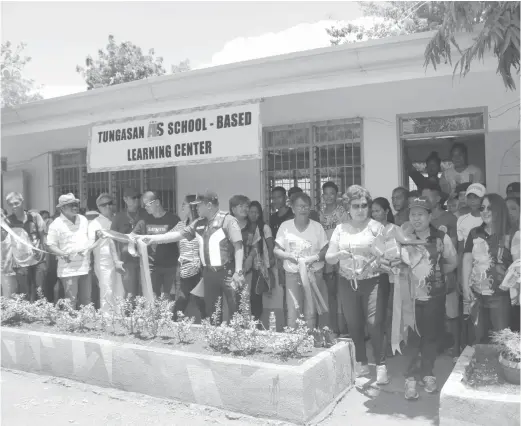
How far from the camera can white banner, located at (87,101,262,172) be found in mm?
6199

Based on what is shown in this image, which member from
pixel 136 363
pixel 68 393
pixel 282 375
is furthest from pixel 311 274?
pixel 68 393

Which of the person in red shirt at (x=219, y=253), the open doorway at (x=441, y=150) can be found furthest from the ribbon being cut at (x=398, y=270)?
the open doorway at (x=441, y=150)

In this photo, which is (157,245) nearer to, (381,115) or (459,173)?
(381,115)

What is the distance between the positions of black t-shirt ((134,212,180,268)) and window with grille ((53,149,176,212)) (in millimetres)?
2599

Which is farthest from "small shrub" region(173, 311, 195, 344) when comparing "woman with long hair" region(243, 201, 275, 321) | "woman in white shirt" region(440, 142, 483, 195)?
"woman in white shirt" region(440, 142, 483, 195)

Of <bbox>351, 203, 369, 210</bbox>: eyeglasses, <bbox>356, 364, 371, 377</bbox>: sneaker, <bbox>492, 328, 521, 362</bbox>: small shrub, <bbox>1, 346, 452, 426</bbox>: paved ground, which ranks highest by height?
<bbox>351, 203, 369, 210</bbox>: eyeglasses

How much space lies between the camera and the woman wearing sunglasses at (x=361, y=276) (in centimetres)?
449

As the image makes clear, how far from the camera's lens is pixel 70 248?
20.7ft

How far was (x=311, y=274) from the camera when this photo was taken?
5.00 metres

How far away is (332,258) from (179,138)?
308 cm

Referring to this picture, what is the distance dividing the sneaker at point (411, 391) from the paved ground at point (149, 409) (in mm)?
52

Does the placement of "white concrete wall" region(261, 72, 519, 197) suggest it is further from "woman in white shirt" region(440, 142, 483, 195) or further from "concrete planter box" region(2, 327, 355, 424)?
"concrete planter box" region(2, 327, 355, 424)

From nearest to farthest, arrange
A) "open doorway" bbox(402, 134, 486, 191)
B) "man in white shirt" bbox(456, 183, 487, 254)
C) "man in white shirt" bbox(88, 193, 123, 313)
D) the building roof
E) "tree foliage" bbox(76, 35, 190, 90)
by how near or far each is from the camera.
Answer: "man in white shirt" bbox(456, 183, 487, 254) → the building roof → "man in white shirt" bbox(88, 193, 123, 313) → "open doorway" bbox(402, 134, 486, 191) → "tree foliage" bbox(76, 35, 190, 90)

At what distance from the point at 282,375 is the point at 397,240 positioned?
1503 millimetres
